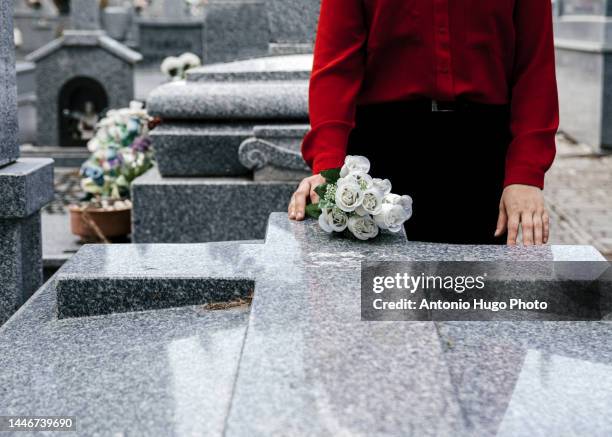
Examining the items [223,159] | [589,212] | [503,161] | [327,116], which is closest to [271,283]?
[327,116]

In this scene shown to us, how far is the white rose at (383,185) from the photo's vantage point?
258cm

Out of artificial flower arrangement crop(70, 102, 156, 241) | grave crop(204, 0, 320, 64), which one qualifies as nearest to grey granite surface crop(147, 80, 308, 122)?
artificial flower arrangement crop(70, 102, 156, 241)

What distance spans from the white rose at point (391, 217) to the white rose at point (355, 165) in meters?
0.11

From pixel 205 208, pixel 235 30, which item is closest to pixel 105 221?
pixel 205 208

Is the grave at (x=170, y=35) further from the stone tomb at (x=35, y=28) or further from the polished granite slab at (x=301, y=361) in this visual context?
the polished granite slab at (x=301, y=361)

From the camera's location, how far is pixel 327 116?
9.04 ft

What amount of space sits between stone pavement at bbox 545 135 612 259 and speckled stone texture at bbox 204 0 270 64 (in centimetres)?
318

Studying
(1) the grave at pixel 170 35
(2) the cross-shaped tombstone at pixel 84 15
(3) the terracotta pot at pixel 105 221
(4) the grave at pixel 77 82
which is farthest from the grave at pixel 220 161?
(1) the grave at pixel 170 35

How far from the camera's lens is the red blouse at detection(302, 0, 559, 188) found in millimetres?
2650

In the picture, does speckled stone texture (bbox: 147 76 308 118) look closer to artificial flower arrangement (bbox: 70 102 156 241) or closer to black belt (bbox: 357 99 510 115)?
artificial flower arrangement (bbox: 70 102 156 241)

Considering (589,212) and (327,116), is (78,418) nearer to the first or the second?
(327,116)

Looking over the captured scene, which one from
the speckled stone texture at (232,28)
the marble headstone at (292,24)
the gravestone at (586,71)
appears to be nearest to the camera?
the marble headstone at (292,24)

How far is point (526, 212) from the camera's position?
2.64 meters

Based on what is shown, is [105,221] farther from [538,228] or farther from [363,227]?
[538,228]
